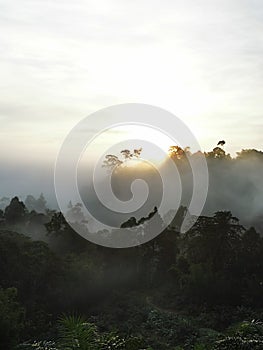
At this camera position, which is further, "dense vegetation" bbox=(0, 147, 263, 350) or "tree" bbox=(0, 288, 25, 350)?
"dense vegetation" bbox=(0, 147, 263, 350)

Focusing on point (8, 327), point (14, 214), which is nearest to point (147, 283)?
point (8, 327)

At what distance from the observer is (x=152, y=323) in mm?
17531

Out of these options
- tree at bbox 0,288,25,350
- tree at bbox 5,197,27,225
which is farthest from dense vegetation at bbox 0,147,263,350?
tree at bbox 5,197,27,225

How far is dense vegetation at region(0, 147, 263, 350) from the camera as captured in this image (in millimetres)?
17438

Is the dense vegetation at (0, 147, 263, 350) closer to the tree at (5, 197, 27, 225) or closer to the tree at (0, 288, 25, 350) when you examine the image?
the tree at (0, 288, 25, 350)

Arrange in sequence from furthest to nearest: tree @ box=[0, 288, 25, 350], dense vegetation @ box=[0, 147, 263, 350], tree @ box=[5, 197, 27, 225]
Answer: tree @ box=[5, 197, 27, 225] → dense vegetation @ box=[0, 147, 263, 350] → tree @ box=[0, 288, 25, 350]

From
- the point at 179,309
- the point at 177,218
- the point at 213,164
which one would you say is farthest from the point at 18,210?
the point at 213,164

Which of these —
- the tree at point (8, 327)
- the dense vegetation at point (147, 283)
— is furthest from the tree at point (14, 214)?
the tree at point (8, 327)

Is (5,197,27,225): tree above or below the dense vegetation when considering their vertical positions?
above

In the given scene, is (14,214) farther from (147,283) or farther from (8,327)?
(8,327)

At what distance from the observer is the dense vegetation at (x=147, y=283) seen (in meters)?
17.4

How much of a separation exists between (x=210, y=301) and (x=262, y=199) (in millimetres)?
24604

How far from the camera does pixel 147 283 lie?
24344 mm

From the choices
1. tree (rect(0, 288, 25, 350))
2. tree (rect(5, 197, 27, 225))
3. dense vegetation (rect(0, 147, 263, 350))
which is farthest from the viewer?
tree (rect(5, 197, 27, 225))
